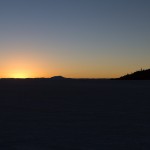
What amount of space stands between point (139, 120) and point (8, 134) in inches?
281

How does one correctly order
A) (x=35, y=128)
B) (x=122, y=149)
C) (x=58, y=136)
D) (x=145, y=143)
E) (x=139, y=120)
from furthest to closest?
(x=139, y=120)
(x=35, y=128)
(x=58, y=136)
(x=145, y=143)
(x=122, y=149)

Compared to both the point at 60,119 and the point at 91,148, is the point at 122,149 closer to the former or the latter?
the point at 91,148

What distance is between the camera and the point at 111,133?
1468cm

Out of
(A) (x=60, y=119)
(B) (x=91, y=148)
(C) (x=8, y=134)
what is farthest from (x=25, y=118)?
(B) (x=91, y=148)

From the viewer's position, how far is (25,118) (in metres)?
19.1

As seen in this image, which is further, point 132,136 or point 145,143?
point 132,136

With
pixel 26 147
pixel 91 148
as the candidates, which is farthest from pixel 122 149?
pixel 26 147

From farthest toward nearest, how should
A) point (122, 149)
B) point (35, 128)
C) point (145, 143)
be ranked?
point (35, 128) < point (145, 143) < point (122, 149)

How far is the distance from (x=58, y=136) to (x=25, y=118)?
545 centimetres

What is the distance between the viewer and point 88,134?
14.5 meters

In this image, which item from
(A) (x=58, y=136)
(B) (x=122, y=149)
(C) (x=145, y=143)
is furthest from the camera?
(A) (x=58, y=136)

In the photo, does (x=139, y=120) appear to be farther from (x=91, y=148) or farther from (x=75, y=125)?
(x=91, y=148)

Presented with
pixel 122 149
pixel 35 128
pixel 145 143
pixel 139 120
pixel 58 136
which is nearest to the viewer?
pixel 122 149

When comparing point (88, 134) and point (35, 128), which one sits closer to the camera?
point (88, 134)
